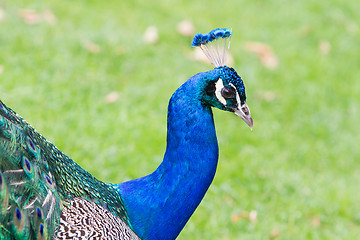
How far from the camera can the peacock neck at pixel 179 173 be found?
1.79 metres

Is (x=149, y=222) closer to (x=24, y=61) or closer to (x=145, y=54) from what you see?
(x=24, y=61)

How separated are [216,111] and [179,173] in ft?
6.32

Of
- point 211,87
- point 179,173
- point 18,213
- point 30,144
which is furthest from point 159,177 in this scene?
point 18,213

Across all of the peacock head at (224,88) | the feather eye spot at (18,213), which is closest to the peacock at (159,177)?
the peacock head at (224,88)

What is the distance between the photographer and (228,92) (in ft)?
5.89

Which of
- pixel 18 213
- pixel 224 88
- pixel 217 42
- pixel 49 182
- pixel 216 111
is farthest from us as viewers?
pixel 216 111

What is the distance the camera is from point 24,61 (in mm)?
3504

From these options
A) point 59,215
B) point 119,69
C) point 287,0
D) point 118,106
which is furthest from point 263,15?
point 59,215

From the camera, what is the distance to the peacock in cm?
153

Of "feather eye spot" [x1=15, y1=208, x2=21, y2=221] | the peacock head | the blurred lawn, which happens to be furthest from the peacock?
the blurred lawn

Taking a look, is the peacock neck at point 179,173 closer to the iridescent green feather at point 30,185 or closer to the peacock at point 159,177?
the peacock at point 159,177

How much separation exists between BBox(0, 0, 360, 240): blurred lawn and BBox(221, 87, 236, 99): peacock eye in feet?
3.72

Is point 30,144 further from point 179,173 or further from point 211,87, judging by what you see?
point 211,87

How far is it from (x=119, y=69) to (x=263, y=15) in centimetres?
179
